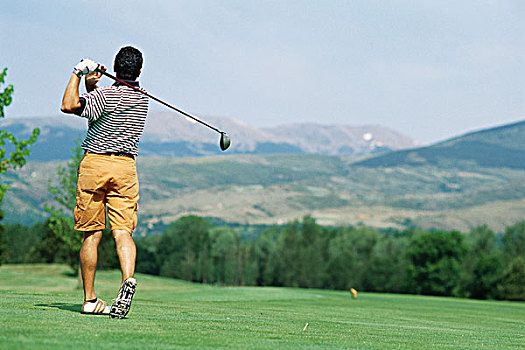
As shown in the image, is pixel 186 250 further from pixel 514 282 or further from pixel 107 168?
pixel 107 168

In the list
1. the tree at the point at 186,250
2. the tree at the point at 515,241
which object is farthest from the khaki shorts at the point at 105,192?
the tree at the point at 515,241

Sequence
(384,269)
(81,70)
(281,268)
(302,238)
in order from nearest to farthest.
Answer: (81,70) < (384,269) < (281,268) < (302,238)

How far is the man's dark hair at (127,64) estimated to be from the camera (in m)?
8.10

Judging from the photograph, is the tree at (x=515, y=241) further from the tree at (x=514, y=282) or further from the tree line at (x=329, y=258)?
the tree at (x=514, y=282)

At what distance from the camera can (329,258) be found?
432ft

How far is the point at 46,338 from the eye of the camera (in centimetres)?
539

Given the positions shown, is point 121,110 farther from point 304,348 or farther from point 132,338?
point 304,348

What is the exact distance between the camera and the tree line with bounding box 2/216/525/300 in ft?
303

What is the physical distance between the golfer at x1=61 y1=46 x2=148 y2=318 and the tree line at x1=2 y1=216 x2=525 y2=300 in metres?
70.0

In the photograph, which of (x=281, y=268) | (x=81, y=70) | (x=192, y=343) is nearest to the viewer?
(x=192, y=343)

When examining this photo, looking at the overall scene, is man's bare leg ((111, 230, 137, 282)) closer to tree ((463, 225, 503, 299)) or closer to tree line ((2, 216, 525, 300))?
tree line ((2, 216, 525, 300))

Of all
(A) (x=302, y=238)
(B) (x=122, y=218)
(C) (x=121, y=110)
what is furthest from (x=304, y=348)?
(A) (x=302, y=238)

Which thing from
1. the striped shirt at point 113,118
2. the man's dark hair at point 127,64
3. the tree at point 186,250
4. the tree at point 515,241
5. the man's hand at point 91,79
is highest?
the man's dark hair at point 127,64

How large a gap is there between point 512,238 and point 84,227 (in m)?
151
